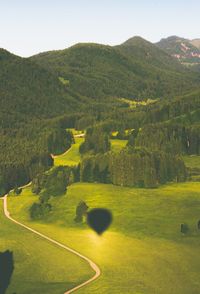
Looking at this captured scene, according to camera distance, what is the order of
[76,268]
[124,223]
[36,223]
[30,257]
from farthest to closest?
[36,223] < [124,223] < [30,257] < [76,268]

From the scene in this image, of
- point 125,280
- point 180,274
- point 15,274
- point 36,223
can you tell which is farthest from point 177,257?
Result: point 36,223

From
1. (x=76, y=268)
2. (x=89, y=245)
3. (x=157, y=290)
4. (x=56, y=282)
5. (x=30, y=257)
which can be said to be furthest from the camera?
(x=89, y=245)

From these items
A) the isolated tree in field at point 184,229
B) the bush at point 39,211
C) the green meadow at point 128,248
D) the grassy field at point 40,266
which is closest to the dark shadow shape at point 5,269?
the grassy field at point 40,266

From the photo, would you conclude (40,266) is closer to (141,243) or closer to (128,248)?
(128,248)

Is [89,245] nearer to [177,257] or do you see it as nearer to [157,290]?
[177,257]

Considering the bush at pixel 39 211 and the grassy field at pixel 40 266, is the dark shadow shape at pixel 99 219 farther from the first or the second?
the grassy field at pixel 40 266

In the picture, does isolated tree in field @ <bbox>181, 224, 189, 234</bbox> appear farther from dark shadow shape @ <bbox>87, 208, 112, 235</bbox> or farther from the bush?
the bush

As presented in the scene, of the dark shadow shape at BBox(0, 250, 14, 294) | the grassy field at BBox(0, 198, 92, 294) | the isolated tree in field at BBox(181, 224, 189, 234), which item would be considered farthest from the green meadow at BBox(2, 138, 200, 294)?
the dark shadow shape at BBox(0, 250, 14, 294)
